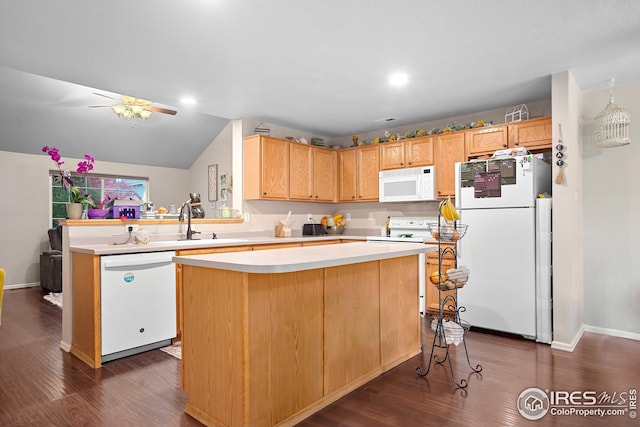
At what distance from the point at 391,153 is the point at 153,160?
5045 millimetres

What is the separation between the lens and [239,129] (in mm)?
4910

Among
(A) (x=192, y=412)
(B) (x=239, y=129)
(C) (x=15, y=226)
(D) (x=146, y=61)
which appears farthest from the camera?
(C) (x=15, y=226)

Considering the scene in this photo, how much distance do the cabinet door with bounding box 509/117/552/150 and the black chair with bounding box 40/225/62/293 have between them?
6375mm

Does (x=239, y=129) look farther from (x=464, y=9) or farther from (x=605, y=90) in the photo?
(x=605, y=90)

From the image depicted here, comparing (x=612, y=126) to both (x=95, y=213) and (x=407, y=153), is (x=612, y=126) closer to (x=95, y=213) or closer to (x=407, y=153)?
(x=407, y=153)

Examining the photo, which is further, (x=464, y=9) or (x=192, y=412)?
(x=464, y=9)

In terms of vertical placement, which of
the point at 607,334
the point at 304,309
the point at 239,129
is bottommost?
the point at 607,334

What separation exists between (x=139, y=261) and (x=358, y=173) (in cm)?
325

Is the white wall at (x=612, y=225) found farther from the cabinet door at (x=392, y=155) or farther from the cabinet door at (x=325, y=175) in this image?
the cabinet door at (x=325, y=175)

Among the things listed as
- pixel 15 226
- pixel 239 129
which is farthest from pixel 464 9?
pixel 15 226

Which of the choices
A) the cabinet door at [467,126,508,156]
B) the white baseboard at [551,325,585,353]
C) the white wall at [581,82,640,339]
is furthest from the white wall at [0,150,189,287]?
the white wall at [581,82,640,339]

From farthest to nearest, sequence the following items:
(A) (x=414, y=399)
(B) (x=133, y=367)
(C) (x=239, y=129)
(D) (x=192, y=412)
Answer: (C) (x=239, y=129)
(B) (x=133, y=367)
(A) (x=414, y=399)
(D) (x=192, y=412)

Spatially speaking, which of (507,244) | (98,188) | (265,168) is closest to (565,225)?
(507,244)

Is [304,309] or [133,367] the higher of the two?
[304,309]
